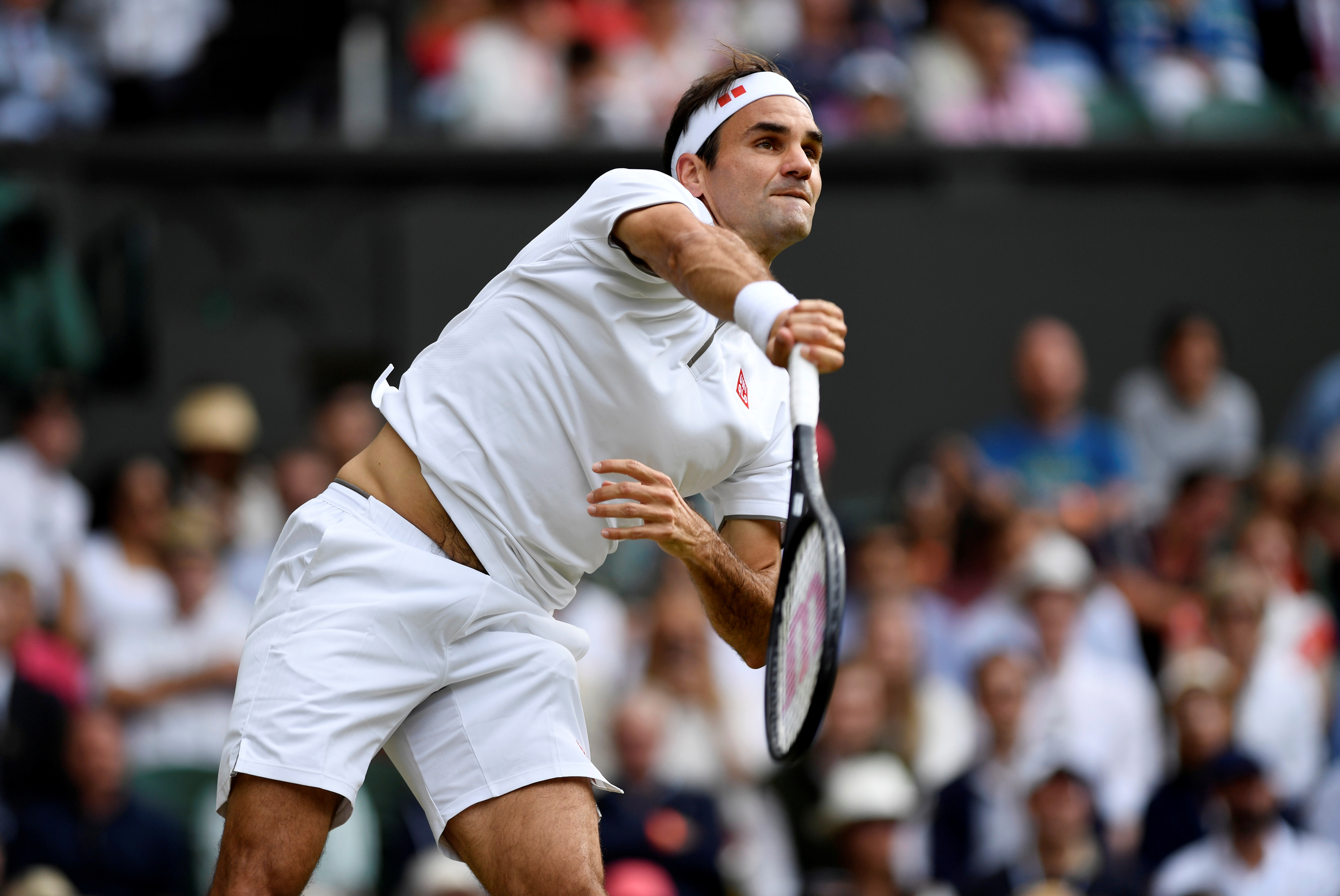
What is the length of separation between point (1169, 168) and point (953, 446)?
2765mm

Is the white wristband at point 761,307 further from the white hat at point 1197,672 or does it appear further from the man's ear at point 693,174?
the white hat at point 1197,672

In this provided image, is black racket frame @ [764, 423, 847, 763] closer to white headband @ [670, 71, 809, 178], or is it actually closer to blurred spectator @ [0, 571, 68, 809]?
white headband @ [670, 71, 809, 178]

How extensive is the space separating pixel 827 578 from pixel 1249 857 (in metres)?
4.41

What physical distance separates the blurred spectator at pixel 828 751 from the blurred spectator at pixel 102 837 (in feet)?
7.55

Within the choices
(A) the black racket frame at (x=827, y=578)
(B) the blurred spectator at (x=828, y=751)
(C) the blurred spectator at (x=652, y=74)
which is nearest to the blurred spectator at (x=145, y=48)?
(C) the blurred spectator at (x=652, y=74)

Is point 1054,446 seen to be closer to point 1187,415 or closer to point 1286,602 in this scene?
point 1187,415

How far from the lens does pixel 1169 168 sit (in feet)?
33.8

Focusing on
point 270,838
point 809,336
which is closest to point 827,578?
point 809,336

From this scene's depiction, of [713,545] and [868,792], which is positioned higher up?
[713,545]

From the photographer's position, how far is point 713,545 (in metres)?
3.84

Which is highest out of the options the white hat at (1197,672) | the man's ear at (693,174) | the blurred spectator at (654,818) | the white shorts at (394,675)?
the man's ear at (693,174)

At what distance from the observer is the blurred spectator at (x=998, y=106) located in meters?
9.98

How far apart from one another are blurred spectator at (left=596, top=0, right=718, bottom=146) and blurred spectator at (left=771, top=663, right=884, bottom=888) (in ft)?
11.9

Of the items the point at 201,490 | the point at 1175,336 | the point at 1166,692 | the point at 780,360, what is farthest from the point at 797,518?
the point at 1175,336
